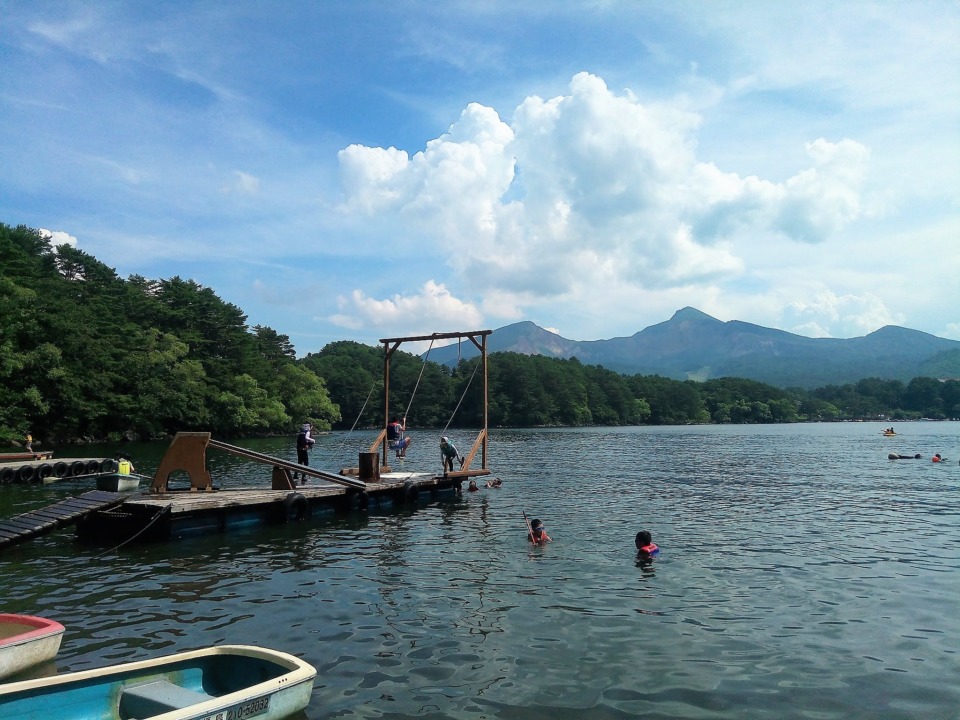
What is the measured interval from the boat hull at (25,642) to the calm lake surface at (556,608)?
37 centimetres

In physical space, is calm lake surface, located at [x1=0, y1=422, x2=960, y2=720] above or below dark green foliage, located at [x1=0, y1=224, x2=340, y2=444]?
below

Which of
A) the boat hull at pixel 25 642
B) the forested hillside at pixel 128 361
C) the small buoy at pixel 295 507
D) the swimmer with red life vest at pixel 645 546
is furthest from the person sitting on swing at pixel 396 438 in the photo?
the boat hull at pixel 25 642

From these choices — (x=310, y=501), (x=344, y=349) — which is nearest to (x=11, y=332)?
(x=310, y=501)

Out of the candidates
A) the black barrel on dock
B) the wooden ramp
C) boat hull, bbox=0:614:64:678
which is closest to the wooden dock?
the wooden ramp

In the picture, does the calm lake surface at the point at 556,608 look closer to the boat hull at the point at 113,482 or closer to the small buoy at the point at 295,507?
the small buoy at the point at 295,507

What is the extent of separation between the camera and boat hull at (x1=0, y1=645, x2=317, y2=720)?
6655mm

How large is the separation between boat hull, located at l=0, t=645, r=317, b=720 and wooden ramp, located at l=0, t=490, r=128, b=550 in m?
13.1

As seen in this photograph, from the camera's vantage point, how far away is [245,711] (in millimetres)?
6832

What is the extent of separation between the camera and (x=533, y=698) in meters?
8.58

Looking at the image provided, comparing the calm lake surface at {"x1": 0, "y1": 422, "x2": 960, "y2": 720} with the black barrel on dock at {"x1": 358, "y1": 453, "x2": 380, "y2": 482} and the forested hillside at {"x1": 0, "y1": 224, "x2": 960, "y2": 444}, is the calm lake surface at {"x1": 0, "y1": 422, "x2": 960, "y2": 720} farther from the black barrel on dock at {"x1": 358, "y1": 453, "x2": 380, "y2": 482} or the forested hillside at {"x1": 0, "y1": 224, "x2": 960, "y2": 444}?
the forested hillside at {"x1": 0, "y1": 224, "x2": 960, "y2": 444}

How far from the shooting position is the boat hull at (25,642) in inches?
350

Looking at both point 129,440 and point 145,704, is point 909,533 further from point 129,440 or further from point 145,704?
point 129,440

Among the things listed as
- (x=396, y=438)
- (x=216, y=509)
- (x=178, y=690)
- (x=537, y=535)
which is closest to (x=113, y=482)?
(x=216, y=509)

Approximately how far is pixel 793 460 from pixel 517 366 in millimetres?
116277
